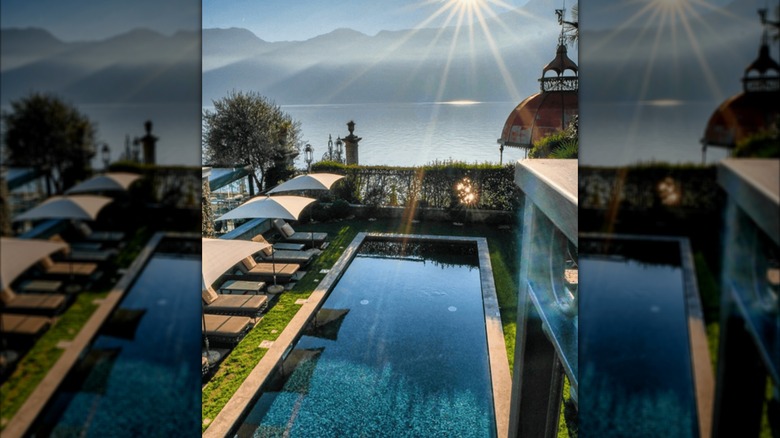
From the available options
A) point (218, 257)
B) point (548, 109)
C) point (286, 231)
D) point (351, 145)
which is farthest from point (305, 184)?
point (548, 109)

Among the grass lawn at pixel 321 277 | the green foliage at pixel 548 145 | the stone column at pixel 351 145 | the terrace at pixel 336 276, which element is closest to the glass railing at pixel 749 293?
the terrace at pixel 336 276

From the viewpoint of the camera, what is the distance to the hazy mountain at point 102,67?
32.8 inches

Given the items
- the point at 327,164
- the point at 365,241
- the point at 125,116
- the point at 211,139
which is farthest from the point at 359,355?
the point at 211,139

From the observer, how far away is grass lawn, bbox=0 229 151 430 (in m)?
0.85

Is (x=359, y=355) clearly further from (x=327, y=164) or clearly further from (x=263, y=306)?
(x=327, y=164)

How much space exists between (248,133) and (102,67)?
27437 millimetres

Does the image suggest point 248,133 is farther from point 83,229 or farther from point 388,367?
point 83,229

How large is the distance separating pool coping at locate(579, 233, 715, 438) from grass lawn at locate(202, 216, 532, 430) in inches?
329

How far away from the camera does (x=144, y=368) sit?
3.49ft

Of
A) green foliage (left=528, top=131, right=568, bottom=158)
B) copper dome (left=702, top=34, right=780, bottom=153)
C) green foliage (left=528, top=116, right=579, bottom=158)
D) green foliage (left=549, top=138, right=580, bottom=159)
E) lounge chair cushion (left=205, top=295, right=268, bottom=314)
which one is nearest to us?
copper dome (left=702, top=34, right=780, bottom=153)

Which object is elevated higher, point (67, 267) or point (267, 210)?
point (67, 267)

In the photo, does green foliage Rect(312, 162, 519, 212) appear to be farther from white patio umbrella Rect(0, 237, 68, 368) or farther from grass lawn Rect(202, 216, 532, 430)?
white patio umbrella Rect(0, 237, 68, 368)

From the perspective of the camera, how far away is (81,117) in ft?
3.01

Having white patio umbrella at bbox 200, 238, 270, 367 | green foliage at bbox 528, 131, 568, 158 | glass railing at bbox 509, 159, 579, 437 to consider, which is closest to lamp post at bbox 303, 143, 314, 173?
green foliage at bbox 528, 131, 568, 158
